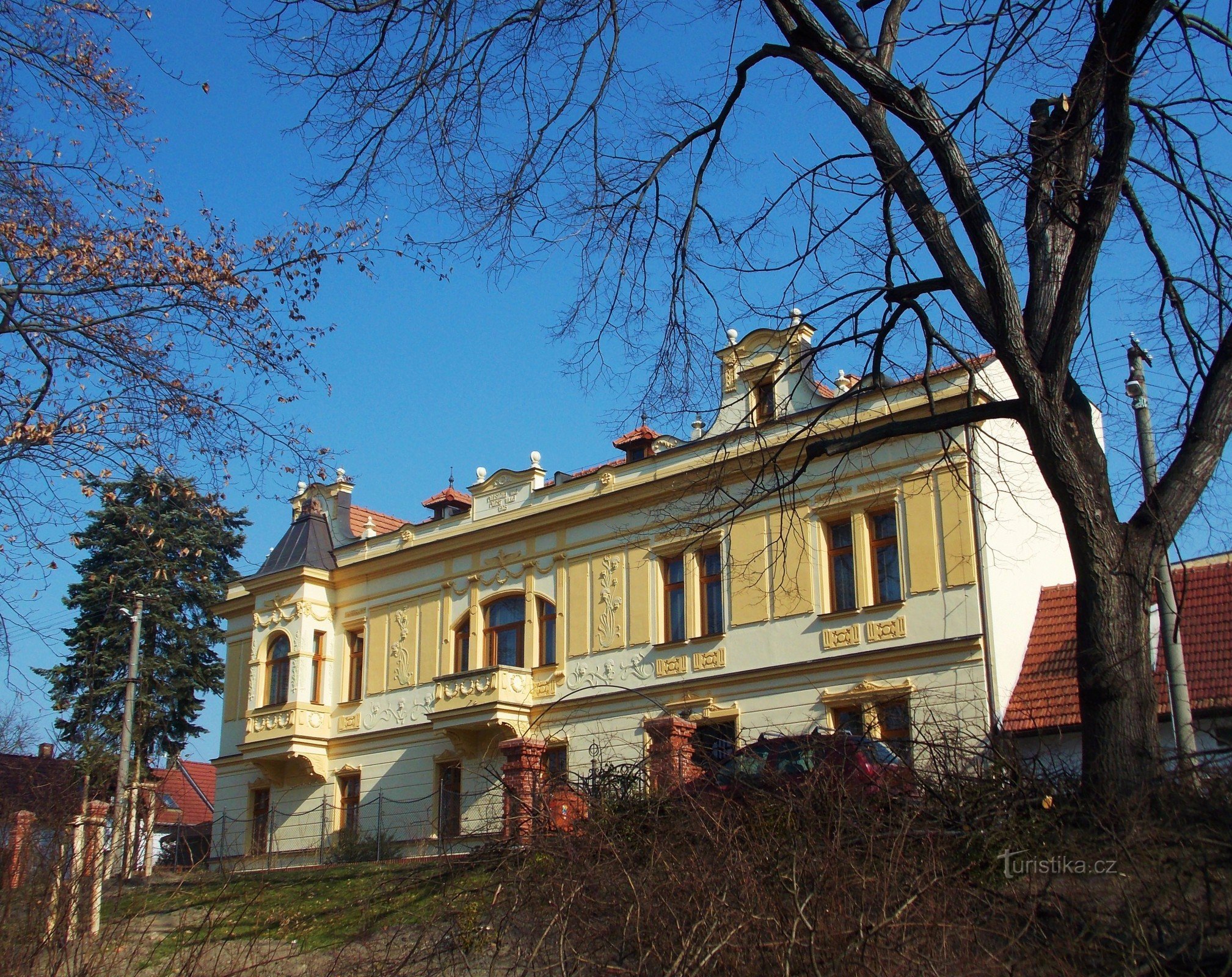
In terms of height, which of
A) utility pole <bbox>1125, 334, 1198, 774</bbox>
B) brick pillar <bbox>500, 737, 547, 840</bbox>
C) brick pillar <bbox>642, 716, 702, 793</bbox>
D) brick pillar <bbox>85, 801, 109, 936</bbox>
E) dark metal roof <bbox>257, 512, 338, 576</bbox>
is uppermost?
dark metal roof <bbox>257, 512, 338, 576</bbox>

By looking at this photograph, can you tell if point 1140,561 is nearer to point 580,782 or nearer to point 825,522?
point 580,782

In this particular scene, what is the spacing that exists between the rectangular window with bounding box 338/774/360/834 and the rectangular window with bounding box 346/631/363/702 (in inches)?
72.7

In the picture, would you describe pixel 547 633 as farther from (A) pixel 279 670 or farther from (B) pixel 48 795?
(B) pixel 48 795

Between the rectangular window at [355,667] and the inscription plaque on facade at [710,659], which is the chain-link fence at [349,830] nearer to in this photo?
the rectangular window at [355,667]

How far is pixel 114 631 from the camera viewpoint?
3684 centimetres

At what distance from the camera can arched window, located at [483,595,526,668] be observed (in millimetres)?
28734

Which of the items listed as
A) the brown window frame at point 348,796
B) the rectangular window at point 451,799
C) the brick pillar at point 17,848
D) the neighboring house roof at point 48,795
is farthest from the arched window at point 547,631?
the brick pillar at point 17,848

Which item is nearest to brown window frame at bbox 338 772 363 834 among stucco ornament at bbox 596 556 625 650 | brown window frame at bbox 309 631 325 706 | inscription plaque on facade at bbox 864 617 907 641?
brown window frame at bbox 309 631 325 706

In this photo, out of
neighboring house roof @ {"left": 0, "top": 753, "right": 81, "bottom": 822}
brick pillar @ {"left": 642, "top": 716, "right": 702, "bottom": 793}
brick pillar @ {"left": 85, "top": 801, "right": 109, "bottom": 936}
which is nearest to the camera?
brick pillar @ {"left": 642, "top": 716, "right": 702, "bottom": 793}

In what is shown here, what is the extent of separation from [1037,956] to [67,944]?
6676 millimetres

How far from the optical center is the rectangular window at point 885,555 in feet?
76.0

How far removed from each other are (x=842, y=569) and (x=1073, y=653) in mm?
4411

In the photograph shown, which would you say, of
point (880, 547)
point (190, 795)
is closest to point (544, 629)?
point (880, 547)

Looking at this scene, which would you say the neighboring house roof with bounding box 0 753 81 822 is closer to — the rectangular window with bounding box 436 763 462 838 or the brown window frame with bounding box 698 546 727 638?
the rectangular window with bounding box 436 763 462 838
